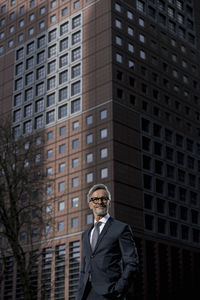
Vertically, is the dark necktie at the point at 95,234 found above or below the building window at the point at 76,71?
below

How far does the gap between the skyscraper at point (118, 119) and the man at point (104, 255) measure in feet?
196

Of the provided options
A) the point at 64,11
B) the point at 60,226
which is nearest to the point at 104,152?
the point at 60,226

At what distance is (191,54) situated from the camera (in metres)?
91.1

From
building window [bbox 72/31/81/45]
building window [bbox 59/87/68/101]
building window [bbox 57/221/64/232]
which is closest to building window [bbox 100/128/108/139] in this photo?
building window [bbox 59/87/68/101]


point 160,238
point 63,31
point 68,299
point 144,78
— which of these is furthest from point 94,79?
point 68,299

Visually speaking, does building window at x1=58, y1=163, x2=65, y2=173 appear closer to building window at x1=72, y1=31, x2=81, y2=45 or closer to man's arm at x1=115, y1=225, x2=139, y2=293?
building window at x1=72, y1=31, x2=81, y2=45

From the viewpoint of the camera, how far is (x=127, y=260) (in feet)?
21.6

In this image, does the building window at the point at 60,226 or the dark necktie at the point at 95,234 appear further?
the building window at the point at 60,226

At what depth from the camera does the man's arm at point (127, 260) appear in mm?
6328

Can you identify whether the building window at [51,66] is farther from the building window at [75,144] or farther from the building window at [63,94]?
the building window at [75,144]

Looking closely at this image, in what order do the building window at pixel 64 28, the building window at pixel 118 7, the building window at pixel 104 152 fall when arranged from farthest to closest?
1. the building window at pixel 64 28
2. the building window at pixel 118 7
3. the building window at pixel 104 152

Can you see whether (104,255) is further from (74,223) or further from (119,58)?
(119,58)

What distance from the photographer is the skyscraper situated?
231ft

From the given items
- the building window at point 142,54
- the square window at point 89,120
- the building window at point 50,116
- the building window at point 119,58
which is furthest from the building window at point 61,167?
the building window at point 142,54
